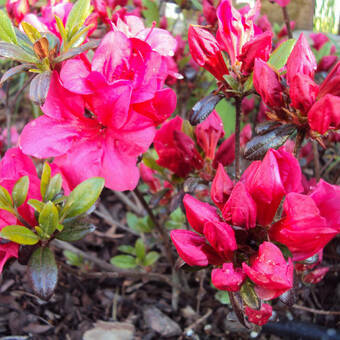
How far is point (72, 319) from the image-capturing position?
1.72 meters

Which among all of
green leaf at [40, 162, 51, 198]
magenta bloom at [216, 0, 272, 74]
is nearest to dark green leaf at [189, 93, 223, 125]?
magenta bloom at [216, 0, 272, 74]

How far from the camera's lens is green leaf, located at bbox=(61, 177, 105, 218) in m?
0.94

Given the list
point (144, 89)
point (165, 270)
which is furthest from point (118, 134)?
point (165, 270)

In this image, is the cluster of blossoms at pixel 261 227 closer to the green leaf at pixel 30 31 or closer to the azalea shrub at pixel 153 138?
the azalea shrub at pixel 153 138

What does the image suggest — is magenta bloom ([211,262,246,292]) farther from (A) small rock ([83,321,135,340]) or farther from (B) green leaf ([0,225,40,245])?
(A) small rock ([83,321,135,340])

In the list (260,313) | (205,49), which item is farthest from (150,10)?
(260,313)

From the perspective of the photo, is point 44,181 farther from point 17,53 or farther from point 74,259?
point 74,259

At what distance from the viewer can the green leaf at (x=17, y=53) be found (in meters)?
0.90

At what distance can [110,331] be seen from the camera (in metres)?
1.65

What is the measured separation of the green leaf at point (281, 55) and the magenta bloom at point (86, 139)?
0.36 metres

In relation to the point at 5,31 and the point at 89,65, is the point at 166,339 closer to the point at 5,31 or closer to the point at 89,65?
the point at 89,65

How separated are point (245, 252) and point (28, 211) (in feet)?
1.73

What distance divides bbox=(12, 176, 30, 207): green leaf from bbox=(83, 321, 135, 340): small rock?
0.90 m

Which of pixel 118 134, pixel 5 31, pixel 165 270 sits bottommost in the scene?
pixel 165 270
